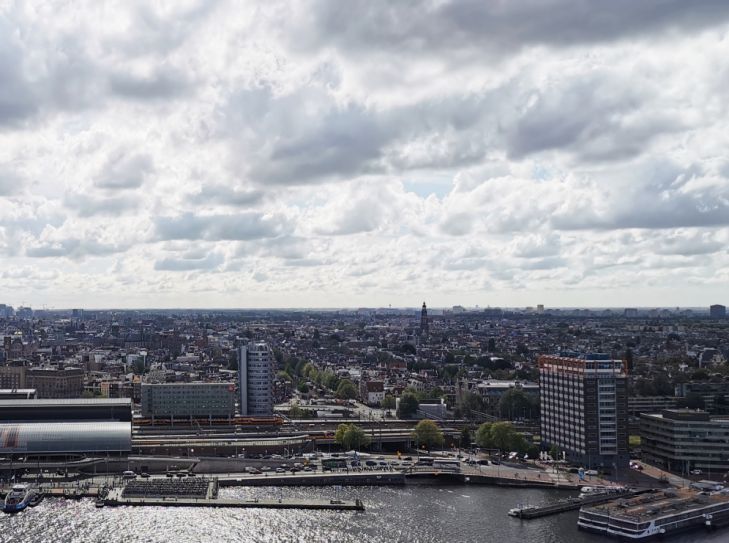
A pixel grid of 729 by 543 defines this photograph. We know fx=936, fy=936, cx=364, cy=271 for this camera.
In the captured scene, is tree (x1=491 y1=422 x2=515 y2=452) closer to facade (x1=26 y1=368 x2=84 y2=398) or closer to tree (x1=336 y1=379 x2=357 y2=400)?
tree (x1=336 y1=379 x2=357 y2=400)

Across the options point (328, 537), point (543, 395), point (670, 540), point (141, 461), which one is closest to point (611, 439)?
point (543, 395)

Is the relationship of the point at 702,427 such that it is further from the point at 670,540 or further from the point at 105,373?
the point at 105,373

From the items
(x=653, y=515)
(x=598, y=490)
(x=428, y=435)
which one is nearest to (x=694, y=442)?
(x=598, y=490)

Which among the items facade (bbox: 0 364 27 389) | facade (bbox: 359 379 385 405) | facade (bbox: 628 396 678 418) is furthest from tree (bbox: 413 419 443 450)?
facade (bbox: 0 364 27 389)

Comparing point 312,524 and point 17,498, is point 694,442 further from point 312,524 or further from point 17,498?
point 17,498

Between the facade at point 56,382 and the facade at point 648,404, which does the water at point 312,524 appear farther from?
the facade at point 56,382
